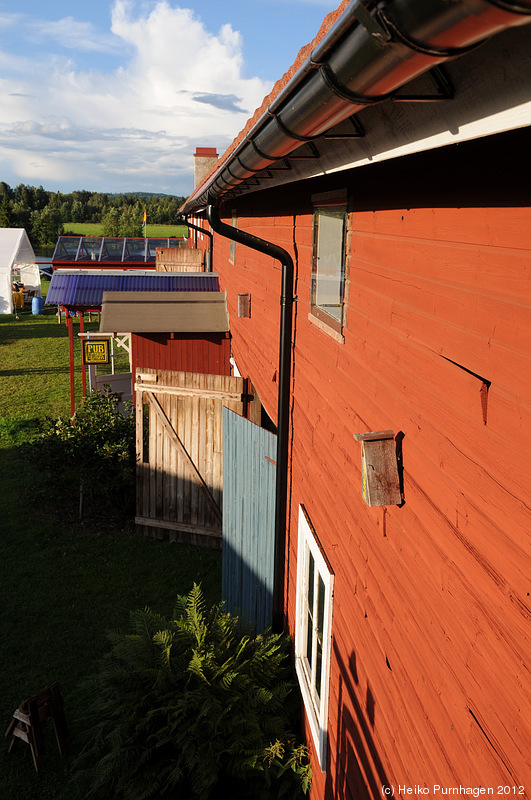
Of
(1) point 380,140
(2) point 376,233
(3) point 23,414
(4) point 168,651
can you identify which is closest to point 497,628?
(1) point 380,140

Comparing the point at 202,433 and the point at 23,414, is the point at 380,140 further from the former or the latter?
the point at 23,414

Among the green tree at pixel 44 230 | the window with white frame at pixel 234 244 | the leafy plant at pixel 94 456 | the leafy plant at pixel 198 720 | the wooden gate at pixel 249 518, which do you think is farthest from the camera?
the green tree at pixel 44 230

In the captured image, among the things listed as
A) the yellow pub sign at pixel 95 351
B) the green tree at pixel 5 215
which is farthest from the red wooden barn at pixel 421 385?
the green tree at pixel 5 215

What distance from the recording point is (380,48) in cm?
101

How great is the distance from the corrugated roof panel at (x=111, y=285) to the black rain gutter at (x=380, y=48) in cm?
1063

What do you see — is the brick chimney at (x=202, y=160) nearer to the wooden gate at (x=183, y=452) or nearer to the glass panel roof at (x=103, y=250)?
the glass panel roof at (x=103, y=250)

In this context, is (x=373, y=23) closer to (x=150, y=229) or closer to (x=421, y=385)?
(x=421, y=385)

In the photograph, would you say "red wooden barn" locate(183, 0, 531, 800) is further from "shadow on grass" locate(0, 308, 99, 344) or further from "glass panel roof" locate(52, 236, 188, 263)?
"glass panel roof" locate(52, 236, 188, 263)

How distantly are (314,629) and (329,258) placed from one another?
7.34 ft

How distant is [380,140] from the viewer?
1.82 meters

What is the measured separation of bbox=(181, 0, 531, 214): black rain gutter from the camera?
804 millimetres

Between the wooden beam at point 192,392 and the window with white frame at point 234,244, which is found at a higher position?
the window with white frame at point 234,244

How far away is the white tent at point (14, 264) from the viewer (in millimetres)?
27938

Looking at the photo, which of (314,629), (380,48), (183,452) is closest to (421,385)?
(380,48)
